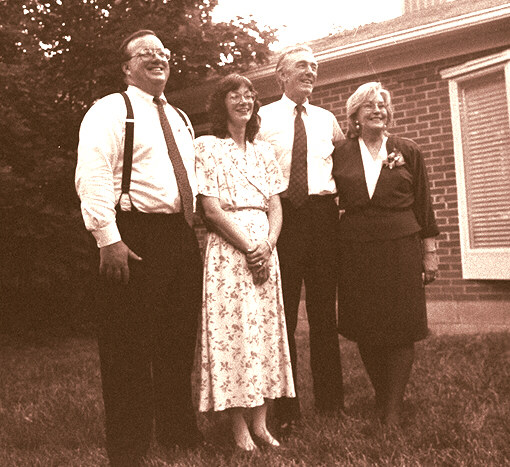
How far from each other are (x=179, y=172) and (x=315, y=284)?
46.5 inches

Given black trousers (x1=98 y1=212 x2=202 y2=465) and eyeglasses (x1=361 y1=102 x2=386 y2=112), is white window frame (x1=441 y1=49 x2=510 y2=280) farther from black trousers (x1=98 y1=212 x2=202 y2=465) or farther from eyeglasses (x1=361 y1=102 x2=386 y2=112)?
black trousers (x1=98 y1=212 x2=202 y2=465)

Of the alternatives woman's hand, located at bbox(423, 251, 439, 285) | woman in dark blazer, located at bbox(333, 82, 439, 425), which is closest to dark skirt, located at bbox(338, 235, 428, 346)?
woman in dark blazer, located at bbox(333, 82, 439, 425)

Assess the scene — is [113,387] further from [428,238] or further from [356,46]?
[356,46]

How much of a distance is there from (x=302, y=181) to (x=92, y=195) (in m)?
1.36

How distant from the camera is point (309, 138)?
14.6ft

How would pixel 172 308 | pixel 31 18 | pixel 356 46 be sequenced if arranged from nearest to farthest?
pixel 172 308
pixel 356 46
pixel 31 18

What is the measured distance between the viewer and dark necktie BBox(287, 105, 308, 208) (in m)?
4.32

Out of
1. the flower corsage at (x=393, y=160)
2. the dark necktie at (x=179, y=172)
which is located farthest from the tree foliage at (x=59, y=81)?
the flower corsage at (x=393, y=160)

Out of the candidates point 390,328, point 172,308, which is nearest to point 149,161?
point 172,308

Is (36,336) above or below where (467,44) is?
below

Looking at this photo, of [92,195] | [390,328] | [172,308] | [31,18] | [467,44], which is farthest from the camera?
[31,18]

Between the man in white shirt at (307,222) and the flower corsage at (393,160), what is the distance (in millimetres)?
346

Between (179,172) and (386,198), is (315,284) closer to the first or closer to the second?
(386,198)

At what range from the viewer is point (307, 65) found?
4.48 meters
